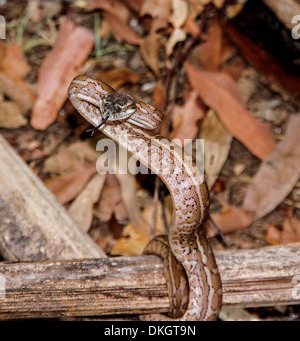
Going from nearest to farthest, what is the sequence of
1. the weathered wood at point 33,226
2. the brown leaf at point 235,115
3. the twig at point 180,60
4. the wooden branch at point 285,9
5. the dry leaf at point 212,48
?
the weathered wood at point 33,226, the wooden branch at point 285,9, the brown leaf at point 235,115, the twig at point 180,60, the dry leaf at point 212,48

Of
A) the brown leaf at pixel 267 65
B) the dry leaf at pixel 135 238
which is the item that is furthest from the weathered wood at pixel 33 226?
the brown leaf at pixel 267 65

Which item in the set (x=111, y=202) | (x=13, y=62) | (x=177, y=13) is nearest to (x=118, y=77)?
(x=177, y=13)

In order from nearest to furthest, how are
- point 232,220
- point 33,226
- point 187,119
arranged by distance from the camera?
point 33,226 → point 232,220 → point 187,119

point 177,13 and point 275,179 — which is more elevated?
point 177,13

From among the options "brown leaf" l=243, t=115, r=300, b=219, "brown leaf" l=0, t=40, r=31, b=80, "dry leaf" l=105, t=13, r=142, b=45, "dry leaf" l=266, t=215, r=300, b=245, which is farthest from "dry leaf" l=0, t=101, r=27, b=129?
"dry leaf" l=266, t=215, r=300, b=245

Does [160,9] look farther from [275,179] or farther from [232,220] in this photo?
[232,220]

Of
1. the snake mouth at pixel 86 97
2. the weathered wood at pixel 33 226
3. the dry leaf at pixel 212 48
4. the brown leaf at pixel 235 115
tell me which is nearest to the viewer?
the snake mouth at pixel 86 97

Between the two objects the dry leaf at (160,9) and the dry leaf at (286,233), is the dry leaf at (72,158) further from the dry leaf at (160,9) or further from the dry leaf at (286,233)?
the dry leaf at (286,233)
